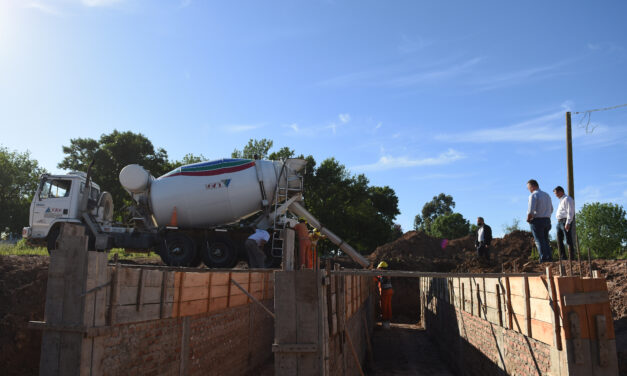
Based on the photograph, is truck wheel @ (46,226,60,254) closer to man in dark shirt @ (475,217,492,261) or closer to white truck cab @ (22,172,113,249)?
white truck cab @ (22,172,113,249)

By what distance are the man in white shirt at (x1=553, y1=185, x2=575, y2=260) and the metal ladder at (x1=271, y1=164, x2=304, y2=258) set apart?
726 centimetres

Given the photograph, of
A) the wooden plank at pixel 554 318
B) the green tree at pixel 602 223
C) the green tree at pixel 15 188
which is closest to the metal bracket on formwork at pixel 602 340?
the wooden plank at pixel 554 318

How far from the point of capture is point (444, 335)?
36.7ft

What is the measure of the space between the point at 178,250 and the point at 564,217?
9.97 m

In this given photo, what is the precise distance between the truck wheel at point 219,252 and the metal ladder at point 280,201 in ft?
4.09

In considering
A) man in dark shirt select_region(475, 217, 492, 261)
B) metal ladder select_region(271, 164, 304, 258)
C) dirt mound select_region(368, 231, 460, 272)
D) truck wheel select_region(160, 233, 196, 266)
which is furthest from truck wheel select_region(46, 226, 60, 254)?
dirt mound select_region(368, 231, 460, 272)

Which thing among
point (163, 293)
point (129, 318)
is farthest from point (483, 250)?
point (129, 318)

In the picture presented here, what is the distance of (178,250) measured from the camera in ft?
40.5

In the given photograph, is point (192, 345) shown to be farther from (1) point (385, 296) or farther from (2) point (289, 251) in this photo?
(1) point (385, 296)

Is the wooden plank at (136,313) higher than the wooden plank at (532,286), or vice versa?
the wooden plank at (532,286)

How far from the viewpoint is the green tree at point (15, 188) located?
34875 millimetres

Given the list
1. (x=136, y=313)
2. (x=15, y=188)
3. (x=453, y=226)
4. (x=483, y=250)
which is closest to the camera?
(x=136, y=313)

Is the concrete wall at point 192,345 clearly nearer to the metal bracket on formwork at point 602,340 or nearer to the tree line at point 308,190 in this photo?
Answer: the metal bracket on formwork at point 602,340

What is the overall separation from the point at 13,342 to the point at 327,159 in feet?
93.3
